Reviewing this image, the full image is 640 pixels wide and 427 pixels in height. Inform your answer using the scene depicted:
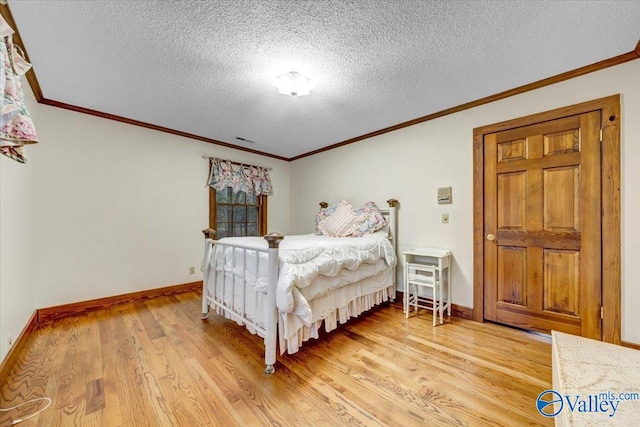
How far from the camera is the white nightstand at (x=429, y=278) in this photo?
99.6 inches

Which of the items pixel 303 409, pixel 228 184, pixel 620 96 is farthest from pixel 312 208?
pixel 620 96

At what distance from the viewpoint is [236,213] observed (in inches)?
166

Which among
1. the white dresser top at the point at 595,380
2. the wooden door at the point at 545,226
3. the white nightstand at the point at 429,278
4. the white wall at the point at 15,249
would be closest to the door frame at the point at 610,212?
the wooden door at the point at 545,226

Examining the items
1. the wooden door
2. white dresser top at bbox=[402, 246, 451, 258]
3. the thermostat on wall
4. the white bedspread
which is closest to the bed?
the white bedspread

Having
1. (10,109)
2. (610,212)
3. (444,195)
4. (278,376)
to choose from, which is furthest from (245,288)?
(610,212)

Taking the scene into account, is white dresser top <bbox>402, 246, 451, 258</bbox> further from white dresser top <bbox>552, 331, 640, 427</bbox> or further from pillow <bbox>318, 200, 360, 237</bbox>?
white dresser top <bbox>552, 331, 640, 427</bbox>

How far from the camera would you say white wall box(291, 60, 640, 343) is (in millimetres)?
1882

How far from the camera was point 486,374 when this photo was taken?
1709 millimetres

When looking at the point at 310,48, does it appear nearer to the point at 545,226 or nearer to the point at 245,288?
the point at 245,288

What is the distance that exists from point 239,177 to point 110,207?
1.71m

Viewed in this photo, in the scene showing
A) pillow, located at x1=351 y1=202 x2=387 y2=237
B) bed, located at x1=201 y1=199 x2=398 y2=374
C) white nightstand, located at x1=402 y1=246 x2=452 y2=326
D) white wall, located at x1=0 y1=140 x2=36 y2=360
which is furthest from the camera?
pillow, located at x1=351 y1=202 x2=387 y2=237

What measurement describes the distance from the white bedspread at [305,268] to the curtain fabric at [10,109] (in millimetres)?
1398

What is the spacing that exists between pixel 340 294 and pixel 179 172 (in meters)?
2.82

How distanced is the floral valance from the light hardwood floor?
2119 mm
